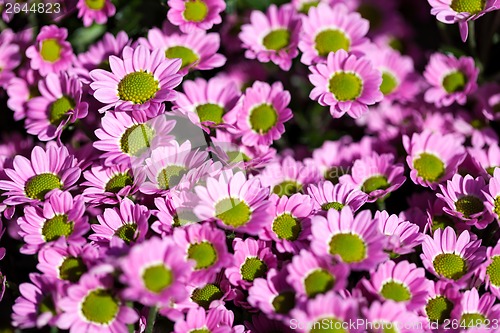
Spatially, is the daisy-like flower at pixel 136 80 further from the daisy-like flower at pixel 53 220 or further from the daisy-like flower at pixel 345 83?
the daisy-like flower at pixel 345 83

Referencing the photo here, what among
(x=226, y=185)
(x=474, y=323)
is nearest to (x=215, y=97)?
(x=226, y=185)

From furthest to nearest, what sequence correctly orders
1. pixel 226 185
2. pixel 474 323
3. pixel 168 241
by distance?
pixel 226 185 < pixel 474 323 < pixel 168 241

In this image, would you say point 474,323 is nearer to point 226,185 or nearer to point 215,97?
point 226,185

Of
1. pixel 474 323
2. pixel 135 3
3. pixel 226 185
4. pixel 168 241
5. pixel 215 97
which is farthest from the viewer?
pixel 135 3

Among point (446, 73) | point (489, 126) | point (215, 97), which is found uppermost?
point (215, 97)

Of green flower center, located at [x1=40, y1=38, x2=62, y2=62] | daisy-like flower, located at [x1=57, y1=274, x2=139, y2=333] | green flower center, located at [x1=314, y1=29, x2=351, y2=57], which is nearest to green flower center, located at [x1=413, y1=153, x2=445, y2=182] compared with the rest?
green flower center, located at [x1=314, y1=29, x2=351, y2=57]

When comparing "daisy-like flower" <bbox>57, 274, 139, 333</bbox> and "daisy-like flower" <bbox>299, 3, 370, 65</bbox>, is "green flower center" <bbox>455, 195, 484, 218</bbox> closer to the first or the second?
"daisy-like flower" <bbox>299, 3, 370, 65</bbox>
